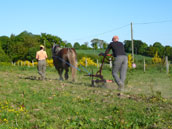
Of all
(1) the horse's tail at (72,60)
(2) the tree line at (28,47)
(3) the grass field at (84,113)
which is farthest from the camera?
(2) the tree line at (28,47)

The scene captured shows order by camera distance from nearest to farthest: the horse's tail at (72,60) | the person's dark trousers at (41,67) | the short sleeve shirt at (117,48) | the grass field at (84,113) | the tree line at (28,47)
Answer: the grass field at (84,113), the short sleeve shirt at (117,48), the horse's tail at (72,60), the person's dark trousers at (41,67), the tree line at (28,47)

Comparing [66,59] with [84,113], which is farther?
[66,59]

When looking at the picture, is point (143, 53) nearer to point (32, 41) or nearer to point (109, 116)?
point (32, 41)

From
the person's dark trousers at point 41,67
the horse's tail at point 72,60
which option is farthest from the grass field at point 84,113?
the person's dark trousers at point 41,67

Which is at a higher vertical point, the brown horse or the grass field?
the brown horse

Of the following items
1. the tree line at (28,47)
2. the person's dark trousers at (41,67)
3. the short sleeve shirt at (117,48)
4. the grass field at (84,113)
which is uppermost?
the tree line at (28,47)

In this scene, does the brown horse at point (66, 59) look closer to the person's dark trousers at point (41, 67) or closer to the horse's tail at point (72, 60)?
the horse's tail at point (72, 60)

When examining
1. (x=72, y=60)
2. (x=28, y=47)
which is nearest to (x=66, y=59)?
(x=72, y=60)

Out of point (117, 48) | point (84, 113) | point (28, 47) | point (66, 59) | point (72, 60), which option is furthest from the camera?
point (28, 47)

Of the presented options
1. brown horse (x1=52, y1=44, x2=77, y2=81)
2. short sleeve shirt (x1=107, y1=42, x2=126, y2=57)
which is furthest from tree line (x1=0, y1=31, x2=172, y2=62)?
short sleeve shirt (x1=107, y1=42, x2=126, y2=57)

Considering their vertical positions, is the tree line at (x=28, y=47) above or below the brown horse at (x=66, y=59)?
above

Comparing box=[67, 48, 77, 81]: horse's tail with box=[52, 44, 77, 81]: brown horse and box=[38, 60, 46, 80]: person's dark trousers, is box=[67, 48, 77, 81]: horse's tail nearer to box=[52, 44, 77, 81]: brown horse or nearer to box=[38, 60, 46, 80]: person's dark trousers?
box=[52, 44, 77, 81]: brown horse

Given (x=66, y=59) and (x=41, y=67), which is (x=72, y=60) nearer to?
(x=66, y=59)

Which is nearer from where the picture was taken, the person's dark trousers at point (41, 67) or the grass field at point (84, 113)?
the grass field at point (84, 113)
